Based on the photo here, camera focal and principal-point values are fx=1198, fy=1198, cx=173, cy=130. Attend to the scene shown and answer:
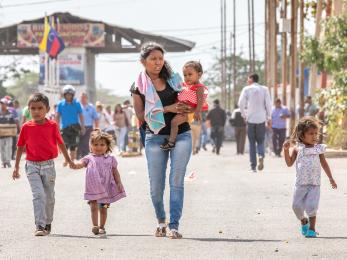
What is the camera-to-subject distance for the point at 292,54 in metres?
41.8

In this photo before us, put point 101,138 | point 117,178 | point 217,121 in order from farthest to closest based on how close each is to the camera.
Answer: point 217,121 → point 117,178 → point 101,138

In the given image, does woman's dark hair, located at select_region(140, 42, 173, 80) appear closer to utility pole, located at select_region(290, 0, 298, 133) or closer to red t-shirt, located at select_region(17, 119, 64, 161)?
red t-shirt, located at select_region(17, 119, 64, 161)

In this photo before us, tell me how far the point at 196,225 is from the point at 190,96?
1573 mm

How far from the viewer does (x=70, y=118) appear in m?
22.8

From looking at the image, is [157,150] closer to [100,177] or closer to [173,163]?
[173,163]

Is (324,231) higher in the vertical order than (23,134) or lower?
lower

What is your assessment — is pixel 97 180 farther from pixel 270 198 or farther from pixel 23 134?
pixel 270 198

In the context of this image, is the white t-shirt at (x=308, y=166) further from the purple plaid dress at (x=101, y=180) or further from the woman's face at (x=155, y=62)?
the purple plaid dress at (x=101, y=180)

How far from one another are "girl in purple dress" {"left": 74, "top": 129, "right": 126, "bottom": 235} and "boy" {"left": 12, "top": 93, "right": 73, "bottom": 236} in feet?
0.80

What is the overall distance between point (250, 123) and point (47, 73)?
129 ft

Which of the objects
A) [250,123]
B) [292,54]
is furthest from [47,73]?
[250,123]

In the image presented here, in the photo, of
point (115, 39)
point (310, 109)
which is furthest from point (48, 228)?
point (115, 39)

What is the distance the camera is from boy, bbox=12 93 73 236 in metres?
11.1

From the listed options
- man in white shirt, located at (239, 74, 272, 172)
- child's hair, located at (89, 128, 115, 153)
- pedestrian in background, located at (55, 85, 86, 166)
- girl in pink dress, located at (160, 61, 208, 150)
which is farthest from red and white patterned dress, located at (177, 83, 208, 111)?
pedestrian in background, located at (55, 85, 86, 166)
